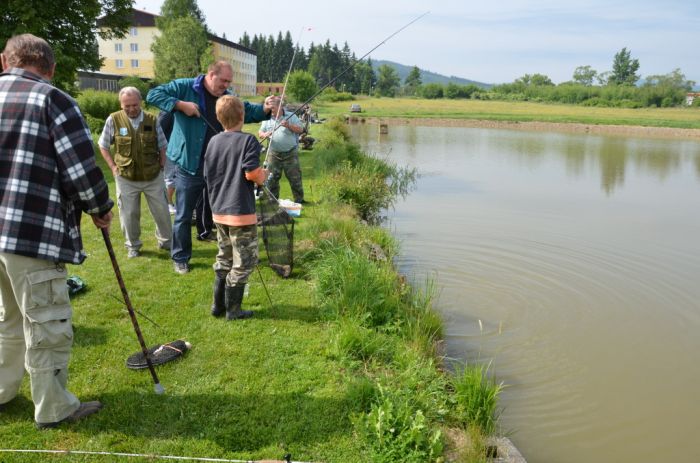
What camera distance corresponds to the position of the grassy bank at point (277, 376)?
312 cm

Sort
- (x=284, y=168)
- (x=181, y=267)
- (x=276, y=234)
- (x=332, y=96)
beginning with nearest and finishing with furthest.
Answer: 1. (x=181, y=267)
2. (x=276, y=234)
3. (x=284, y=168)
4. (x=332, y=96)

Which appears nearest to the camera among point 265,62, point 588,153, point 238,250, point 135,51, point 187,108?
point 238,250

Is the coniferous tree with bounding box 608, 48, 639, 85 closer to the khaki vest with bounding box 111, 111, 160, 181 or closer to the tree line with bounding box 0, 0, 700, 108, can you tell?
the tree line with bounding box 0, 0, 700, 108

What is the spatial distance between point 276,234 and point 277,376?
2355 millimetres

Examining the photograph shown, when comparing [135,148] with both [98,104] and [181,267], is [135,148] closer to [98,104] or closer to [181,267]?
[181,267]

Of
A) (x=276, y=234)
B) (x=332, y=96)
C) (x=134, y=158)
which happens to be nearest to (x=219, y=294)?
(x=276, y=234)

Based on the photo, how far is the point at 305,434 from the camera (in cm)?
326

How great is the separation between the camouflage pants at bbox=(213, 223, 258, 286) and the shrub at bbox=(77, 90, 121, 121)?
2087 centimetres

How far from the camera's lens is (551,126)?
4669 cm

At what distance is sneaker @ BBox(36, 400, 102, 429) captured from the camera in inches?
124

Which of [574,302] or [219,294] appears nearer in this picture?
[219,294]

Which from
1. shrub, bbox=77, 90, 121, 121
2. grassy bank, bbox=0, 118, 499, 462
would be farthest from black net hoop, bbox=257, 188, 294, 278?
shrub, bbox=77, 90, 121, 121

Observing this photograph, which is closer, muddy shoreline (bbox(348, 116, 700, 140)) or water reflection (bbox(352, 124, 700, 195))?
water reflection (bbox(352, 124, 700, 195))

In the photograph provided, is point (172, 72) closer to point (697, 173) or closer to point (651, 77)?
point (697, 173)
